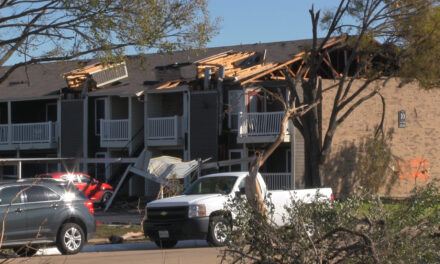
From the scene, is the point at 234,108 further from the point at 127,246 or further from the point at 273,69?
the point at 127,246

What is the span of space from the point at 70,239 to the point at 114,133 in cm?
2104

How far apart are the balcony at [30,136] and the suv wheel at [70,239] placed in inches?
908

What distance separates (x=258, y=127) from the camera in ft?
106

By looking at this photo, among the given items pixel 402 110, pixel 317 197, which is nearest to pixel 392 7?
pixel 402 110

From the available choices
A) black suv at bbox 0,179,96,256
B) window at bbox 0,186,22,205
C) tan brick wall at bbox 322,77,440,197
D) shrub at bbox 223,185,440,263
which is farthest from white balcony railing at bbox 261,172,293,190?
shrub at bbox 223,185,440,263

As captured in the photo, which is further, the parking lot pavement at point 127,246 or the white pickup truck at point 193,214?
the parking lot pavement at point 127,246

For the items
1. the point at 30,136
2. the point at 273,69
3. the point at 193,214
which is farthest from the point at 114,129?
the point at 193,214

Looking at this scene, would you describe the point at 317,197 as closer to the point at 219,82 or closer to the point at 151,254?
the point at 151,254

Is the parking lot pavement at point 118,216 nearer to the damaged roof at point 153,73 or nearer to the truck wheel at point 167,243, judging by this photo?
the damaged roof at point 153,73

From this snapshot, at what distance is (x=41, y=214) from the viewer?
15484 millimetres

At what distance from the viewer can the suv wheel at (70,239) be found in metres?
15.7

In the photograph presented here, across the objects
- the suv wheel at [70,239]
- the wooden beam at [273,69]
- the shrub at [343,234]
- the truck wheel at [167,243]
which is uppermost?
the wooden beam at [273,69]

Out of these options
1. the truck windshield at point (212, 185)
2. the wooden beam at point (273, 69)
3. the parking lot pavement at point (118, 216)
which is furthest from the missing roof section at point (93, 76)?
the truck windshield at point (212, 185)

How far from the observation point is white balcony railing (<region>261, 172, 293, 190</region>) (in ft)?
104
